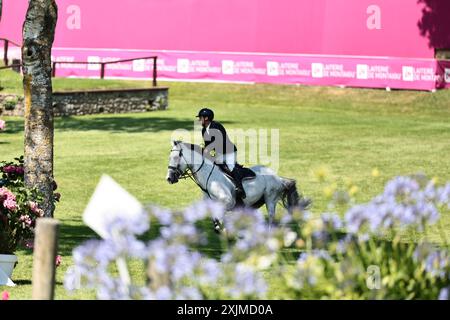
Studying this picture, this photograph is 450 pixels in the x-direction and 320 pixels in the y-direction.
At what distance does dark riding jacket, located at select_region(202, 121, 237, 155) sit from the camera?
60.0 ft

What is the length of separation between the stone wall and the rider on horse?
2246 cm

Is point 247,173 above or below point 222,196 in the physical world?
above

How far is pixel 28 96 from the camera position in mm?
16547

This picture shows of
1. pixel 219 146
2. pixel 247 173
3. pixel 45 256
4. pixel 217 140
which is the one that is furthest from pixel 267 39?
pixel 45 256

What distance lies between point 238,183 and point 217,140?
2.83 ft

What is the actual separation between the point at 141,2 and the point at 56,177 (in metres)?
29.0

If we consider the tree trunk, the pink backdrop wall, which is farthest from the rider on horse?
the pink backdrop wall

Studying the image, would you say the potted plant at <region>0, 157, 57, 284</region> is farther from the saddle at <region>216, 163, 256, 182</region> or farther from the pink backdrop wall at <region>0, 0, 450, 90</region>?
the pink backdrop wall at <region>0, 0, 450, 90</region>

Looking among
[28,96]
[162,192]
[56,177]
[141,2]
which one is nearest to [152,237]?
[28,96]

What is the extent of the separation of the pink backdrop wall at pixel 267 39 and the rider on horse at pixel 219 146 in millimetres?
25303

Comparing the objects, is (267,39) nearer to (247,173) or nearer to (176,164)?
(247,173)

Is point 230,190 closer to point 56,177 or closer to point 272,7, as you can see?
point 56,177

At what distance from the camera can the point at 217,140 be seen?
18484 mm

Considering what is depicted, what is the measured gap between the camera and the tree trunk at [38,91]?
54.0 feet
